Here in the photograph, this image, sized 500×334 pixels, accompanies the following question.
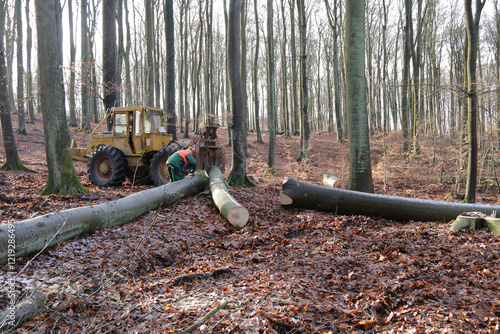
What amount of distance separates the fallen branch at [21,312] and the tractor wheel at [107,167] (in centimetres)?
722

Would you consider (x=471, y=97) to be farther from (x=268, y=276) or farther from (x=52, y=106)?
(x=52, y=106)

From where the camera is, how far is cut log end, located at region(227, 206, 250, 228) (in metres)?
5.85

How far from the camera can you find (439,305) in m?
2.85

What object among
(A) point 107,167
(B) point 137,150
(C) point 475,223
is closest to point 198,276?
(C) point 475,223

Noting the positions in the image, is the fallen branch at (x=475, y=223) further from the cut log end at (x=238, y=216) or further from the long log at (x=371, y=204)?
the cut log end at (x=238, y=216)

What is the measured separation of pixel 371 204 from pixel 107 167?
8.10m

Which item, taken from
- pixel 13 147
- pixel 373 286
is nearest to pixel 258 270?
pixel 373 286

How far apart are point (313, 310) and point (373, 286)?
89 centimetres

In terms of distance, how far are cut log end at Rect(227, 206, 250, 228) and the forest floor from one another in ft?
0.47

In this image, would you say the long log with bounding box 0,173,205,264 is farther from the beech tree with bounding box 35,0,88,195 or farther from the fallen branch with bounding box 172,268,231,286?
the beech tree with bounding box 35,0,88,195

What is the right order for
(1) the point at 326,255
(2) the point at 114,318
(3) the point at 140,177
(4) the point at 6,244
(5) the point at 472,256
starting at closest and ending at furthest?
1. (2) the point at 114,318
2. (4) the point at 6,244
3. (5) the point at 472,256
4. (1) the point at 326,255
5. (3) the point at 140,177

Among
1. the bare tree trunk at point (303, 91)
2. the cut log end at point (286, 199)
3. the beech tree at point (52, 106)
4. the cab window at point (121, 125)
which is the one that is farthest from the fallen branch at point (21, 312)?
the bare tree trunk at point (303, 91)

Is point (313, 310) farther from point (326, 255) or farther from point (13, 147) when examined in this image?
point (13, 147)

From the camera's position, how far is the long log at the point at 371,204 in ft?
18.7
